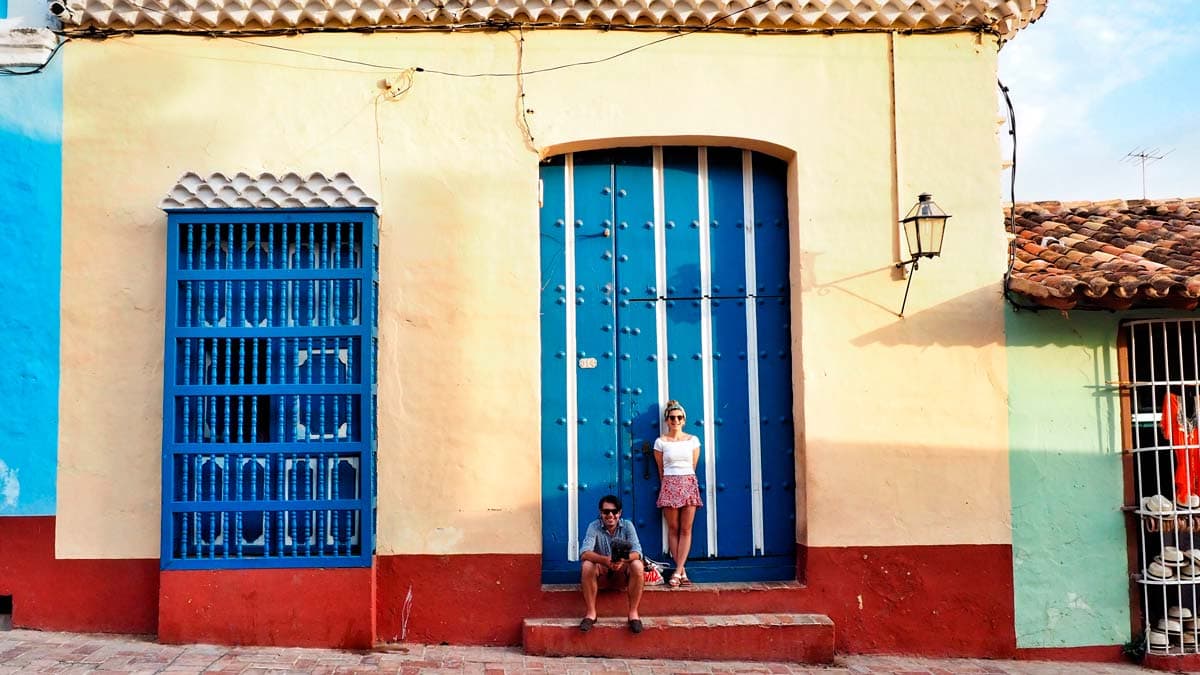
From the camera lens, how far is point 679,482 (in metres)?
6.21

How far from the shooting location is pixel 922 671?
5.86 meters

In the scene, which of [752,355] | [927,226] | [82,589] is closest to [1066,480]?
[927,226]

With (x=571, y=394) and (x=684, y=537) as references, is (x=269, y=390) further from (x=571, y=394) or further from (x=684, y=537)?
(x=684, y=537)

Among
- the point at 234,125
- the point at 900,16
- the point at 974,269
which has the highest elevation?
the point at 900,16

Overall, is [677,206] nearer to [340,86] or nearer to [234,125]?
[340,86]

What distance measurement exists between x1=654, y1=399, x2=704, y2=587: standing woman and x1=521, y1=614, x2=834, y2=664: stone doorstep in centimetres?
41

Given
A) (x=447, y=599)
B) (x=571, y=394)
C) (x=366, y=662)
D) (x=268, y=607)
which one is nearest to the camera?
(x=366, y=662)

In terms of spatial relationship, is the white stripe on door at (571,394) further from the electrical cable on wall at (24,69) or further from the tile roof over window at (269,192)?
the electrical cable on wall at (24,69)

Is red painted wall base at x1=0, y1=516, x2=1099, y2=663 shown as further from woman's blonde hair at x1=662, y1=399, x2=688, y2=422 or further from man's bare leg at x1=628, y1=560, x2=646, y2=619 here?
woman's blonde hair at x1=662, y1=399, x2=688, y2=422

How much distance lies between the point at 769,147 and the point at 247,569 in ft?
13.8

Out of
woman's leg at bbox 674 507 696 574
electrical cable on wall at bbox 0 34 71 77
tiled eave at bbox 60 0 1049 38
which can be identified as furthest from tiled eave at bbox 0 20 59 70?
woman's leg at bbox 674 507 696 574

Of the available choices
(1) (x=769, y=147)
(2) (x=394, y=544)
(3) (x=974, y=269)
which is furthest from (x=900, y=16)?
(2) (x=394, y=544)

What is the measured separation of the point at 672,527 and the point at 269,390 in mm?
2662

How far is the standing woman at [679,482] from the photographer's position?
6.20m
